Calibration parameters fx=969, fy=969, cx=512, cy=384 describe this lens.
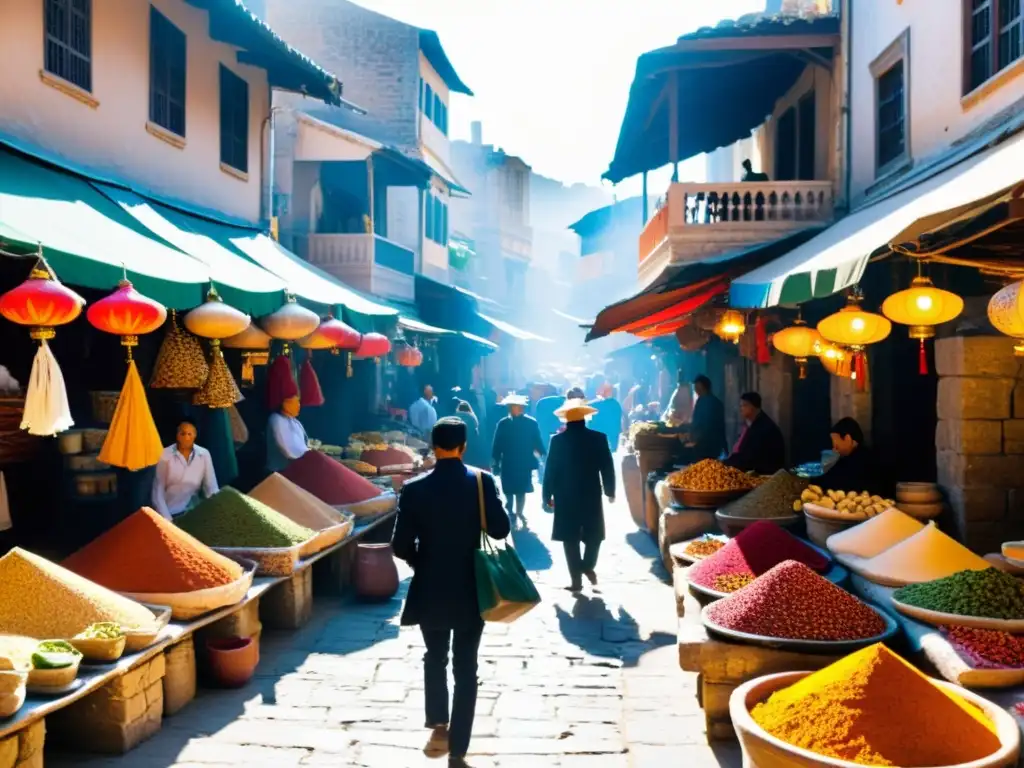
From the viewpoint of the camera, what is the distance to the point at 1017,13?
333 inches

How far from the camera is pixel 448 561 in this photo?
17.4 ft

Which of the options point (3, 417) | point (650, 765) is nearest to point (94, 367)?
point (3, 417)

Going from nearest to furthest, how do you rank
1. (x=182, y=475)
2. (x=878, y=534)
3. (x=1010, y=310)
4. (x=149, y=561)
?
(x=1010, y=310), (x=149, y=561), (x=878, y=534), (x=182, y=475)

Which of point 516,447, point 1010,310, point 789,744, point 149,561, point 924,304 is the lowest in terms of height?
point 789,744

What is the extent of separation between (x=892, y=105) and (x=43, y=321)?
32.3 feet

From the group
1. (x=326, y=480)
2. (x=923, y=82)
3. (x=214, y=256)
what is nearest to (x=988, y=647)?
(x=326, y=480)

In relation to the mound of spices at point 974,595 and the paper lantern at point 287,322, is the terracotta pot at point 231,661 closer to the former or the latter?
the paper lantern at point 287,322

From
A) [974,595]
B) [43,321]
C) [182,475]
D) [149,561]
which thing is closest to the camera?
[974,595]

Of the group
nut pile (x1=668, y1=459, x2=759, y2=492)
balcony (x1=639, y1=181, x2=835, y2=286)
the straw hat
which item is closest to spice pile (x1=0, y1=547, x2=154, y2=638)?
the straw hat

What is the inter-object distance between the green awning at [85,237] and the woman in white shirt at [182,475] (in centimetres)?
127

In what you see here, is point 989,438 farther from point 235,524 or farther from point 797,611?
point 235,524

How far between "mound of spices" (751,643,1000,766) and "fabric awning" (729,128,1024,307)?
2.35 m

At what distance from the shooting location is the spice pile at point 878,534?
6.58 m

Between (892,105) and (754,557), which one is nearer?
(754,557)
